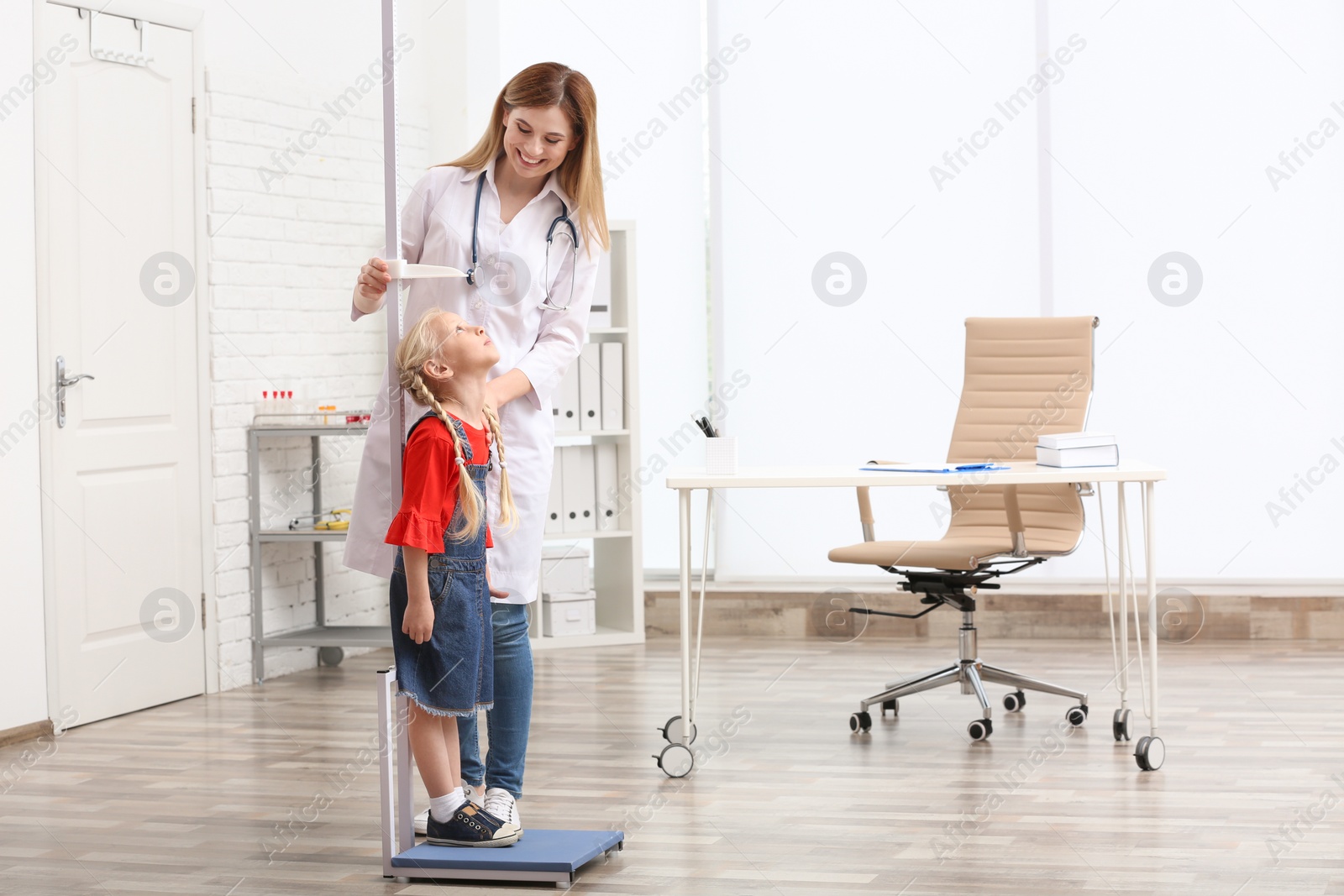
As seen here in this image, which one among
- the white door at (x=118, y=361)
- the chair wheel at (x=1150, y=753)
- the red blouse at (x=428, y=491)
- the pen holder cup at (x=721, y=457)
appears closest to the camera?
the red blouse at (x=428, y=491)

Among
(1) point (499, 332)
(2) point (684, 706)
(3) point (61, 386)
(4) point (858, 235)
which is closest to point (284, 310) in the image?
(3) point (61, 386)

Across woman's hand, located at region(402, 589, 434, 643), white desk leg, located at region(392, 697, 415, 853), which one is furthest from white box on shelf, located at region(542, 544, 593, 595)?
woman's hand, located at region(402, 589, 434, 643)

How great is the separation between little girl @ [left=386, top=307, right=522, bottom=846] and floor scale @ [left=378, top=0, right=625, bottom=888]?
0.16 feet

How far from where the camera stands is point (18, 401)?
12.4ft

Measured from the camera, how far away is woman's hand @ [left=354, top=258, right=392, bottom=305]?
7.79ft

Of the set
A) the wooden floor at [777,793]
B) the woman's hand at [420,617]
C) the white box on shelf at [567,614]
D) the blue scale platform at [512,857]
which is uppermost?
the woman's hand at [420,617]

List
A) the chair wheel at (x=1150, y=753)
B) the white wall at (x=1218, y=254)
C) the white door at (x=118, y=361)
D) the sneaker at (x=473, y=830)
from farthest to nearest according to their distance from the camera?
the white wall at (x=1218, y=254)
the white door at (x=118, y=361)
the chair wheel at (x=1150, y=753)
the sneaker at (x=473, y=830)

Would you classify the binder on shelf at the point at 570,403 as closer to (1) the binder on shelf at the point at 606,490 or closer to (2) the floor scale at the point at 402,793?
(1) the binder on shelf at the point at 606,490

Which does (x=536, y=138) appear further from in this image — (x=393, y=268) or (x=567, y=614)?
(x=567, y=614)

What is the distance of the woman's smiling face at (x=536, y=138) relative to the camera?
239cm

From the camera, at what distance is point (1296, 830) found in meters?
2.70

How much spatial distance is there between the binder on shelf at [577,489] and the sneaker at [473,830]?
2.61 m

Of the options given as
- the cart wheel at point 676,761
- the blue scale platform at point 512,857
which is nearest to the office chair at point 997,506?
the cart wheel at point 676,761

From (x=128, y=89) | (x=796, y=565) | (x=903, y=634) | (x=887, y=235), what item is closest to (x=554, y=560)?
(x=796, y=565)
